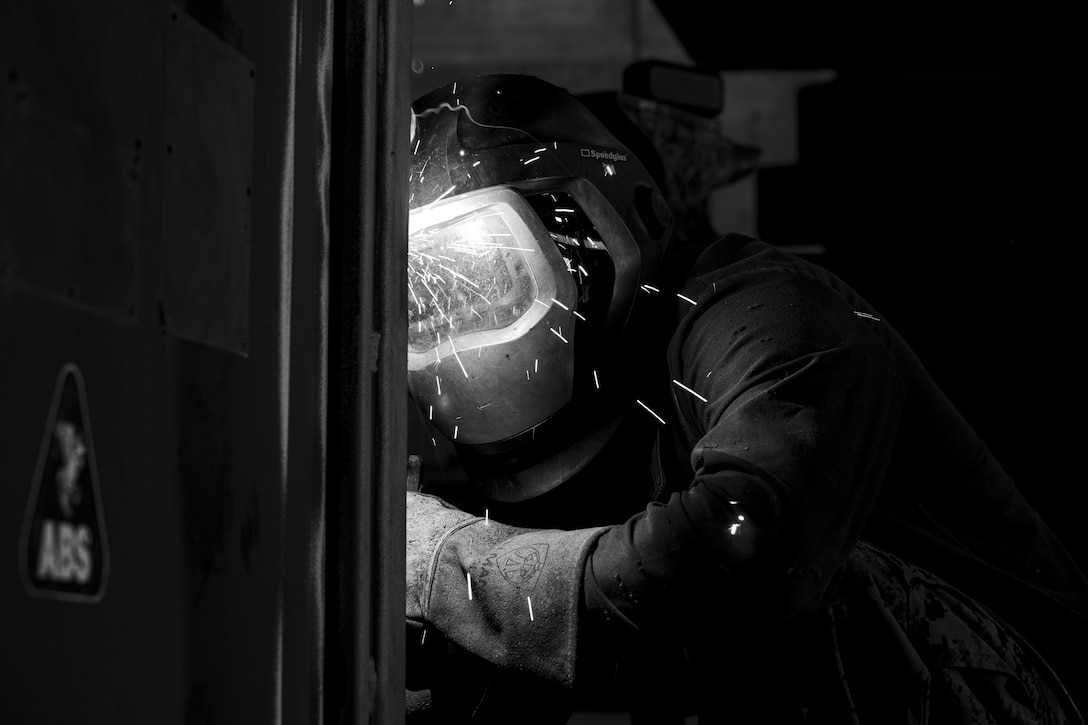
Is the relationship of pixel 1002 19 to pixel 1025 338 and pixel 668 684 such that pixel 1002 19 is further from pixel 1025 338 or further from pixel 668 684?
pixel 668 684

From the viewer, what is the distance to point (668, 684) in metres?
1.49

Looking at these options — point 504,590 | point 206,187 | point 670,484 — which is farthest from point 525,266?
point 206,187

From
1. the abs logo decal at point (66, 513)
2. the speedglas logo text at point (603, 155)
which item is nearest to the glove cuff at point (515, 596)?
the speedglas logo text at point (603, 155)

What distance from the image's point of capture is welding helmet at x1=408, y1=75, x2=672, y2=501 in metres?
1.67

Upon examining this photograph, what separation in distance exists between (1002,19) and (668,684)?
8.97 ft

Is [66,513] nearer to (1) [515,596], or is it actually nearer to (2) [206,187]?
(2) [206,187]

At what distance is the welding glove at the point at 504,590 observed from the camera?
4.67ft

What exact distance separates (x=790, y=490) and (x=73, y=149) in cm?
85

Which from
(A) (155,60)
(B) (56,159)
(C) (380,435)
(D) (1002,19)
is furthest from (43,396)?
(D) (1002,19)

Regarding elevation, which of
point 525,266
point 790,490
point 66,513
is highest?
point 525,266

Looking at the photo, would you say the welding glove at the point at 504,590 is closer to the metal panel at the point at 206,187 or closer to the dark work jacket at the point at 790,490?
the dark work jacket at the point at 790,490

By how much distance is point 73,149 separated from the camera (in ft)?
2.26

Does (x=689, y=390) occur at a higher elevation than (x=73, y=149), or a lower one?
lower

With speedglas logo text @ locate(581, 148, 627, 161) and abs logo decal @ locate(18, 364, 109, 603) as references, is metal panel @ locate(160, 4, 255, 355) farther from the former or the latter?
speedglas logo text @ locate(581, 148, 627, 161)
